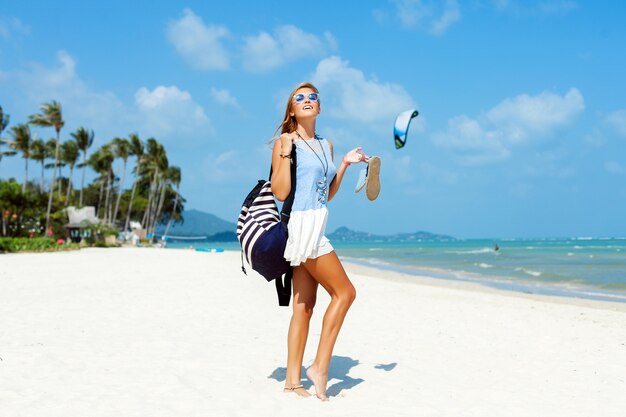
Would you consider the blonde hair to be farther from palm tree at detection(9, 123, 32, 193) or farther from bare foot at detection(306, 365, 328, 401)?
palm tree at detection(9, 123, 32, 193)

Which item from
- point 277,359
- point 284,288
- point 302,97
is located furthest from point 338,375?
point 302,97

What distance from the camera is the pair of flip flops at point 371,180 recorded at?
394 cm

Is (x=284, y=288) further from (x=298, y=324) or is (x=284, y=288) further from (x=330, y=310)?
(x=330, y=310)

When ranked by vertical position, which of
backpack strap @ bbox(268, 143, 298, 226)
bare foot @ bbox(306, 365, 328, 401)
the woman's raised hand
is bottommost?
bare foot @ bbox(306, 365, 328, 401)

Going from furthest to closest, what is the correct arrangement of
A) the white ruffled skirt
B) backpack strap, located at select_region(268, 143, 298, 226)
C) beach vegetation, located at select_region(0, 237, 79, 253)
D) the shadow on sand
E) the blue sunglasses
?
beach vegetation, located at select_region(0, 237, 79, 253), the shadow on sand, the blue sunglasses, backpack strap, located at select_region(268, 143, 298, 226), the white ruffled skirt

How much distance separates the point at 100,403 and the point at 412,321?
4.90m

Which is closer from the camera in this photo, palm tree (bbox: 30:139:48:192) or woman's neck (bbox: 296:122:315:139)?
woman's neck (bbox: 296:122:315:139)

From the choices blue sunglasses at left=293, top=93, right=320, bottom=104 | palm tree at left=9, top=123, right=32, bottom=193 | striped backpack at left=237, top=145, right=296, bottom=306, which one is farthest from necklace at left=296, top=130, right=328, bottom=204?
palm tree at left=9, top=123, right=32, bottom=193

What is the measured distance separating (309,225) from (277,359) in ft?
6.72

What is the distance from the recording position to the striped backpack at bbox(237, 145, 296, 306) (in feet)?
12.2

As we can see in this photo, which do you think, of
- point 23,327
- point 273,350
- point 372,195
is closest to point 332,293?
point 372,195

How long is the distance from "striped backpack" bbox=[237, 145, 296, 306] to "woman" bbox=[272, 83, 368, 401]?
0.19 feet

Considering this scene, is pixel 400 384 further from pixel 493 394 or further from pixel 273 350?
pixel 273 350

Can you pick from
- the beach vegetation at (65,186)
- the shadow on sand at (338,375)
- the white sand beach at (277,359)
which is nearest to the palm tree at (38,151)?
the beach vegetation at (65,186)
